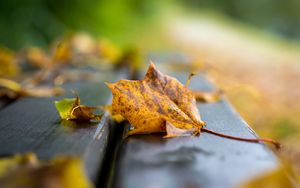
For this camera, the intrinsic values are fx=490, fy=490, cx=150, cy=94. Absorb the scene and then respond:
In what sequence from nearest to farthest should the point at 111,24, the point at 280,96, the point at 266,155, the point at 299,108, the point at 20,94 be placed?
the point at 266,155
the point at 20,94
the point at 299,108
the point at 280,96
the point at 111,24

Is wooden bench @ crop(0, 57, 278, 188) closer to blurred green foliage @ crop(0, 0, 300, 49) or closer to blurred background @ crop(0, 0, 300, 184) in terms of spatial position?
blurred background @ crop(0, 0, 300, 184)

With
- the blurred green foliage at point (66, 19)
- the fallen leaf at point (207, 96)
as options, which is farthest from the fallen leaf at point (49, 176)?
the blurred green foliage at point (66, 19)

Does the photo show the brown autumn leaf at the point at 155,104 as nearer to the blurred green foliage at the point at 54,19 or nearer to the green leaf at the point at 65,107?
the green leaf at the point at 65,107

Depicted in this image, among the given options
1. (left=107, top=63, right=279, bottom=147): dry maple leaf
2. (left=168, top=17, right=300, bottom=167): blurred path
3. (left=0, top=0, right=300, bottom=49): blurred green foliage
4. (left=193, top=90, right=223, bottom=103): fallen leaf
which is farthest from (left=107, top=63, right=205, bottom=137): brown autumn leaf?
(left=0, top=0, right=300, bottom=49): blurred green foliage

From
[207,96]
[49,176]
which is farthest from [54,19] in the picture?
[49,176]

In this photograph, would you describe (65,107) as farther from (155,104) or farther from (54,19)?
(54,19)

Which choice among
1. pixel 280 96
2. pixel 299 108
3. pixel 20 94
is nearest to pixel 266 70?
pixel 280 96

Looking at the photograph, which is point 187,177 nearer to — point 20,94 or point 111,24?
point 20,94
